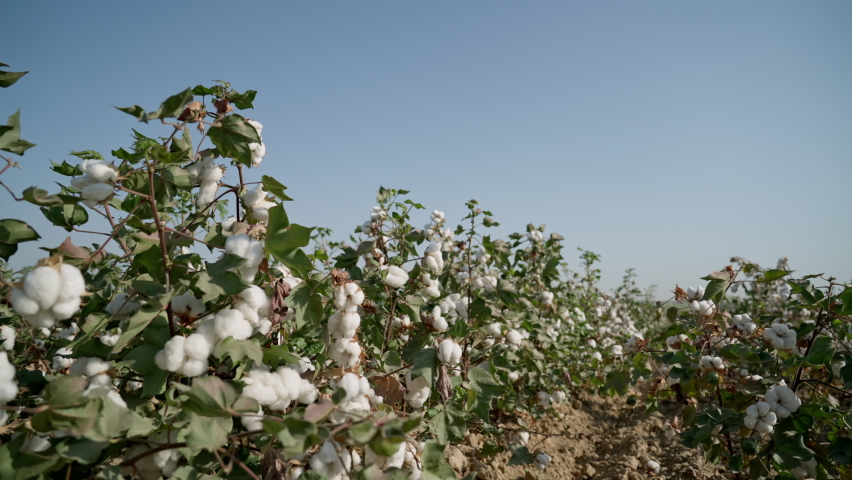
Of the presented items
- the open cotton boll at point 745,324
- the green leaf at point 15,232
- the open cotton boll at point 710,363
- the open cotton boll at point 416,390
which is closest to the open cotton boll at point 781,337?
the open cotton boll at point 710,363

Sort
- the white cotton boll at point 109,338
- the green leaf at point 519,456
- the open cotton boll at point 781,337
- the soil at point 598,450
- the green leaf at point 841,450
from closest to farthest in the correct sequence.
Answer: the green leaf at point 841,450, the white cotton boll at point 109,338, the open cotton boll at point 781,337, the green leaf at point 519,456, the soil at point 598,450

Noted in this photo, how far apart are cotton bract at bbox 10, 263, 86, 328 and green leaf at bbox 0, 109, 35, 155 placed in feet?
1.75

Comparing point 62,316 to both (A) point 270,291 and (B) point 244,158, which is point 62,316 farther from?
(B) point 244,158

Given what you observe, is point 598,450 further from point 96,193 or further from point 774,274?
point 96,193

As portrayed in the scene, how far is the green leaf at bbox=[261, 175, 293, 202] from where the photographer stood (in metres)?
1.48

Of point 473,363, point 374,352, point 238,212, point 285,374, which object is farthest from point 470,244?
point 285,374

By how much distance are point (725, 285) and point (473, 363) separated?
4.24 ft

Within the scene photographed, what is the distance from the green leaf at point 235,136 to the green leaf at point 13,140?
18.3 inches

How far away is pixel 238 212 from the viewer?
1.65 meters

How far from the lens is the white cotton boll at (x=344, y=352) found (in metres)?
1.49

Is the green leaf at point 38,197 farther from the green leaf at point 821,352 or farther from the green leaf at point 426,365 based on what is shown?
the green leaf at point 821,352

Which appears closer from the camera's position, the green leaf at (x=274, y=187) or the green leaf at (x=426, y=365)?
the green leaf at (x=274, y=187)

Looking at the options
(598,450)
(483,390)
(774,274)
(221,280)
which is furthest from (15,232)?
(598,450)

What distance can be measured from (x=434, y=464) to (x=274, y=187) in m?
0.98
